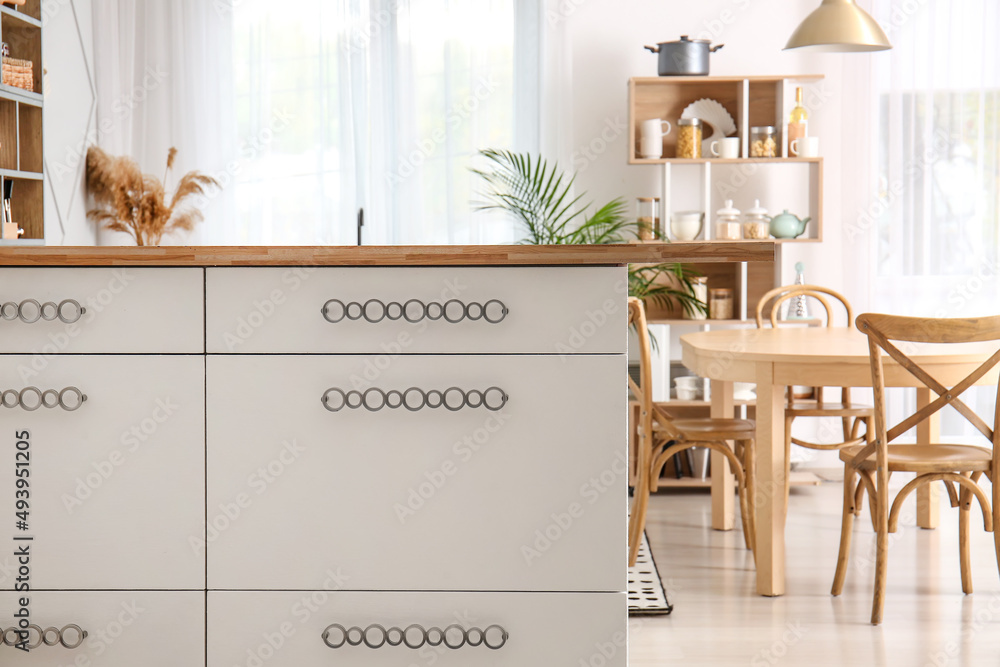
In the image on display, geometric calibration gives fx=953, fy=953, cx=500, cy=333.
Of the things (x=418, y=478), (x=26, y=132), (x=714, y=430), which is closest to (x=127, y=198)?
(x=26, y=132)

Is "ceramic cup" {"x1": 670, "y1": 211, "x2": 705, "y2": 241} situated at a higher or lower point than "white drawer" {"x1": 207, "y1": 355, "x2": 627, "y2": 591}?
higher

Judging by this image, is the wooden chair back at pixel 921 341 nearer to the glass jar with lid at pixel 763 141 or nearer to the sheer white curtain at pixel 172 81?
Answer: the glass jar with lid at pixel 763 141

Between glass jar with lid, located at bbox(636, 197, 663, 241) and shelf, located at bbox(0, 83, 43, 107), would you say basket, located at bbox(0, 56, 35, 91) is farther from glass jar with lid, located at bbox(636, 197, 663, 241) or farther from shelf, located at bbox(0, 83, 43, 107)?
glass jar with lid, located at bbox(636, 197, 663, 241)

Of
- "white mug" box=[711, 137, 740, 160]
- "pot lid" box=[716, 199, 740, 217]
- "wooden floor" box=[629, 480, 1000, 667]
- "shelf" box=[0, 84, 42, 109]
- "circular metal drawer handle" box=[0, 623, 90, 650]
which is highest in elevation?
"shelf" box=[0, 84, 42, 109]

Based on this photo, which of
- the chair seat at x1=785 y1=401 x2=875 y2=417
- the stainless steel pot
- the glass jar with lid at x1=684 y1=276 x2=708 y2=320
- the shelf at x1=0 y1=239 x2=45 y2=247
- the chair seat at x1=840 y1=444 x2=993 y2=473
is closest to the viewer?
the chair seat at x1=840 y1=444 x2=993 y2=473

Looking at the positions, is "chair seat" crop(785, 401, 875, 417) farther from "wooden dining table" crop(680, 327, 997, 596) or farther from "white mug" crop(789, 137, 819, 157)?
"white mug" crop(789, 137, 819, 157)

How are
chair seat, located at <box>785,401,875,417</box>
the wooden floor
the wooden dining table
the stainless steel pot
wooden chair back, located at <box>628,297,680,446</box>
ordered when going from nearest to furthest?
the wooden floor → the wooden dining table → wooden chair back, located at <box>628,297,680,446</box> → chair seat, located at <box>785,401,875,417</box> → the stainless steel pot

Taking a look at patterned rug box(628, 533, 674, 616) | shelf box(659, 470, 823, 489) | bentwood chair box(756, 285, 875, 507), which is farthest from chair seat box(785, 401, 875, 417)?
patterned rug box(628, 533, 674, 616)

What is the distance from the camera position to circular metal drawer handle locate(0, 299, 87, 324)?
5.08ft

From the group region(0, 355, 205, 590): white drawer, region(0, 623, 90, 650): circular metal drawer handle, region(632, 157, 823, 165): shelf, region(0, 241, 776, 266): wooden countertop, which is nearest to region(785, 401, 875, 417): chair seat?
region(632, 157, 823, 165): shelf

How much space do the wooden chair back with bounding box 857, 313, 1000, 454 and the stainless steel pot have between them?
1829 mm

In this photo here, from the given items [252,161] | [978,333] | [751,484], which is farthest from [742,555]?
[252,161]

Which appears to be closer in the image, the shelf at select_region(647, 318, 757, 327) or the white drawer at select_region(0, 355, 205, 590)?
the white drawer at select_region(0, 355, 205, 590)

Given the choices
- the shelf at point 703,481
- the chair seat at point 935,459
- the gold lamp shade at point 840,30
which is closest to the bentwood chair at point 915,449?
the chair seat at point 935,459
